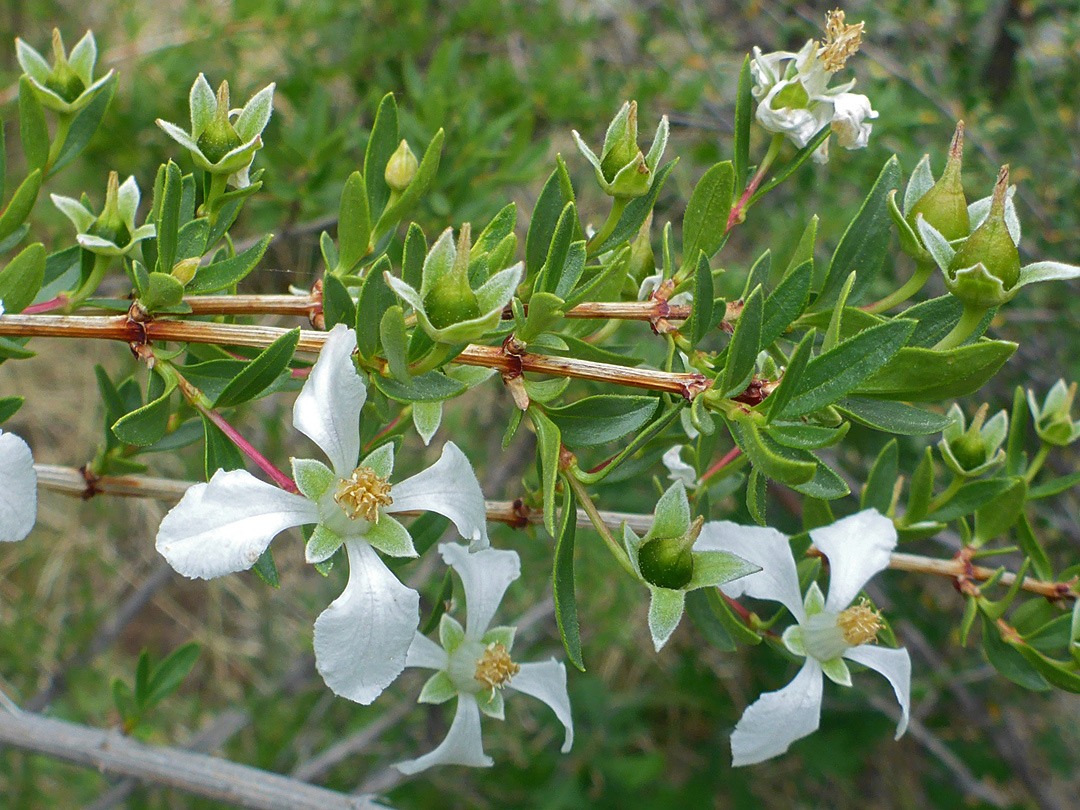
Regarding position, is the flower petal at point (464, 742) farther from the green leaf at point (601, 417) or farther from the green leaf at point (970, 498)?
the green leaf at point (970, 498)

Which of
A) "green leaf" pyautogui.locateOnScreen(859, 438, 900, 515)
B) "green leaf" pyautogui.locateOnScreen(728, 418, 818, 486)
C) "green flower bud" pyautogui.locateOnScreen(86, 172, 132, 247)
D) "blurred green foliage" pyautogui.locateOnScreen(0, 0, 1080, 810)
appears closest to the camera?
"green leaf" pyautogui.locateOnScreen(728, 418, 818, 486)

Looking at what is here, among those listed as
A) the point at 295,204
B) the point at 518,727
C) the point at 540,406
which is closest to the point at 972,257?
the point at 540,406

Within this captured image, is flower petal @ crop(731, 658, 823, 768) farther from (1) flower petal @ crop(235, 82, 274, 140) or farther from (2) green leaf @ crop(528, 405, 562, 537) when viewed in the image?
(1) flower petal @ crop(235, 82, 274, 140)

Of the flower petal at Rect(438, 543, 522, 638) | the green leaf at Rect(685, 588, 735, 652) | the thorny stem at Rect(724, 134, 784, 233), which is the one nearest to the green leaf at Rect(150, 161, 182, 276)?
the flower petal at Rect(438, 543, 522, 638)

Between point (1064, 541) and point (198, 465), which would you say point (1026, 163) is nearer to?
point (1064, 541)

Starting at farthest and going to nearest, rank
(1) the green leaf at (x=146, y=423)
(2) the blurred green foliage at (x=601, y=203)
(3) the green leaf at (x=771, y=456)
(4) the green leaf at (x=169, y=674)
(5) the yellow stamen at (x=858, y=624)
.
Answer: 1. (2) the blurred green foliage at (x=601, y=203)
2. (4) the green leaf at (x=169, y=674)
3. (5) the yellow stamen at (x=858, y=624)
4. (1) the green leaf at (x=146, y=423)
5. (3) the green leaf at (x=771, y=456)

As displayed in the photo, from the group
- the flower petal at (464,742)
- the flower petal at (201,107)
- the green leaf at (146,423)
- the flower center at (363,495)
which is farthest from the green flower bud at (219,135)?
the flower petal at (464,742)
